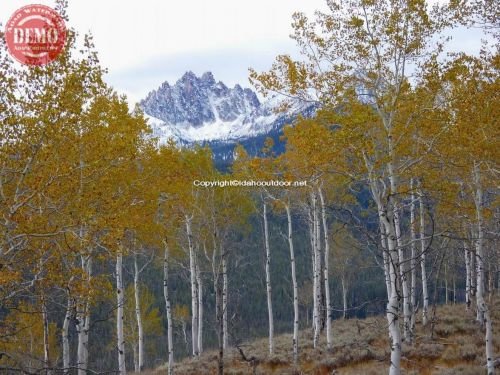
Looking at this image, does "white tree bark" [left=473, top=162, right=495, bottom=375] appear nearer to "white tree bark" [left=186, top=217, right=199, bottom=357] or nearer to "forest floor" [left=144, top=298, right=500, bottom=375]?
"forest floor" [left=144, top=298, right=500, bottom=375]

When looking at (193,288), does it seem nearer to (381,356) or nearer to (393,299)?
(381,356)

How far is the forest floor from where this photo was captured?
13758 mm

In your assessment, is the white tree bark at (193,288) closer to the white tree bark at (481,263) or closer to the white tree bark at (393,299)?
the white tree bark at (393,299)

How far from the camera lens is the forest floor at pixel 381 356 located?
13758 millimetres

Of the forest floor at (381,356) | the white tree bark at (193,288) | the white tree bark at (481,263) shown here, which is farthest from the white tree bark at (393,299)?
the white tree bark at (193,288)

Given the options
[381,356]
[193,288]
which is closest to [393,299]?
[381,356]

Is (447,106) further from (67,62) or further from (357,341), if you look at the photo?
(357,341)

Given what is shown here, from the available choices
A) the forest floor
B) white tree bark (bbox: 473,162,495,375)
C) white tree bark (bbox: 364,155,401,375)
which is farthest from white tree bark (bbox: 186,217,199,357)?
white tree bark (bbox: 473,162,495,375)

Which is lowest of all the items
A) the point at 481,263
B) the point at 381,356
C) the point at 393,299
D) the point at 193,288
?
the point at 381,356

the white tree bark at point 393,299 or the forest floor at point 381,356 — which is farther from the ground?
the white tree bark at point 393,299

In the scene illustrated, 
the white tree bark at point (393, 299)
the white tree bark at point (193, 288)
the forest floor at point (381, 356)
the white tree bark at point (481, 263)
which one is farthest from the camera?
the white tree bark at point (193, 288)

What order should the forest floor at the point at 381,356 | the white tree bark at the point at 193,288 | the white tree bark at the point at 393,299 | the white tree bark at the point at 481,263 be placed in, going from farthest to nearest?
the white tree bark at the point at 193,288 → the forest floor at the point at 381,356 → the white tree bark at the point at 481,263 → the white tree bark at the point at 393,299

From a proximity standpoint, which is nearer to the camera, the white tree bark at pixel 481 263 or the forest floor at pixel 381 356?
the white tree bark at pixel 481 263

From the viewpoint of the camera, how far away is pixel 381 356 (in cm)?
1542
